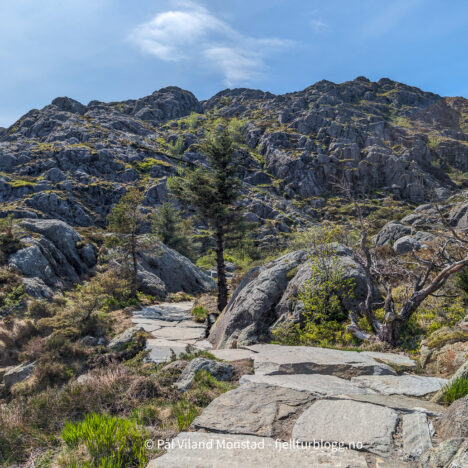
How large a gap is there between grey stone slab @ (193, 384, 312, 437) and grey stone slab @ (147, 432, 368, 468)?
30cm

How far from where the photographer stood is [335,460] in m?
2.72

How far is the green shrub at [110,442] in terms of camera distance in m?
3.04

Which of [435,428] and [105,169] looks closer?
[435,428]

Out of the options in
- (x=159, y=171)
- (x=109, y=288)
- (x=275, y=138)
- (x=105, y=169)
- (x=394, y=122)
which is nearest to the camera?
(x=109, y=288)

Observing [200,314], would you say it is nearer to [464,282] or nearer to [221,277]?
[221,277]

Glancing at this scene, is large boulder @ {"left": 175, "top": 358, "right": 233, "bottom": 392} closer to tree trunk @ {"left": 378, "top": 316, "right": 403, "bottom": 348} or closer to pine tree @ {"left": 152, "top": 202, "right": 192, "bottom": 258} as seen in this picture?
tree trunk @ {"left": 378, "top": 316, "right": 403, "bottom": 348}

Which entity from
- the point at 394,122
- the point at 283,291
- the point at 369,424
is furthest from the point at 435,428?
the point at 394,122

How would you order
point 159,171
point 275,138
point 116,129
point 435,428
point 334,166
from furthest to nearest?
point 275,138
point 116,129
point 334,166
point 159,171
point 435,428

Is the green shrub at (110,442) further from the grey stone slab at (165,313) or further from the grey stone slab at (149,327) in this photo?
the grey stone slab at (165,313)

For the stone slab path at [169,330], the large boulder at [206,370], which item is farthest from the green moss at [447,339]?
the stone slab path at [169,330]

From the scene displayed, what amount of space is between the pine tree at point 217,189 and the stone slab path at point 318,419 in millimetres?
12064

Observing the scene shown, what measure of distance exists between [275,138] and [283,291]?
5682 inches

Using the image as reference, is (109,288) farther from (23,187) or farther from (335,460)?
(23,187)

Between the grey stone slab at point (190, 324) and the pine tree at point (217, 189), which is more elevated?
the pine tree at point (217, 189)
